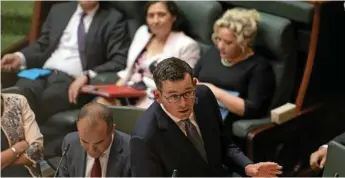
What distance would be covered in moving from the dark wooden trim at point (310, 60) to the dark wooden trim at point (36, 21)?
3.57 ft

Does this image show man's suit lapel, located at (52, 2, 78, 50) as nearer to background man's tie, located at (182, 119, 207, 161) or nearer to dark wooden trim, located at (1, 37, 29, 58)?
dark wooden trim, located at (1, 37, 29, 58)

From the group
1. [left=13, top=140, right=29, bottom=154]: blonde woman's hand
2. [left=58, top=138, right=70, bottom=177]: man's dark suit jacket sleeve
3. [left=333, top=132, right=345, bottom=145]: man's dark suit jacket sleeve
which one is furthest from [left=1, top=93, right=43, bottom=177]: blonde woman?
[left=333, top=132, right=345, bottom=145]: man's dark suit jacket sleeve

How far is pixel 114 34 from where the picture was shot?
8.15 ft

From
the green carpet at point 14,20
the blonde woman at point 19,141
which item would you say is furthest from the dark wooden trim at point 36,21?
the blonde woman at point 19,141

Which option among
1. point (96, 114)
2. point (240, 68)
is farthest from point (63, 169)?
point (240, 68)

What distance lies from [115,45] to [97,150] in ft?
3.11

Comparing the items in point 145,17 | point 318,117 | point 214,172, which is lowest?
point 318,117

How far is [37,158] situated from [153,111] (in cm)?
41

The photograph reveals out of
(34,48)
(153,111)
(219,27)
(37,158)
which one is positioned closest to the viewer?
(153,111)

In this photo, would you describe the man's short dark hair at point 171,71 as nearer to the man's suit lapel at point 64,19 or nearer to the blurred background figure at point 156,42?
the blurred background figure at point 156,42

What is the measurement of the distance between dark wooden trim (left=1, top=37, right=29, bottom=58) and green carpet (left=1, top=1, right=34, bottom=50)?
0.5 inches

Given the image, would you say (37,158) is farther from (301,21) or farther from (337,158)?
(301,21)

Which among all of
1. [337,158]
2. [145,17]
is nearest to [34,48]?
[145,17]

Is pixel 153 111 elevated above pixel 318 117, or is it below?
above
